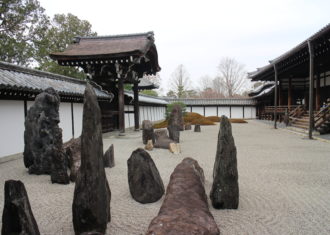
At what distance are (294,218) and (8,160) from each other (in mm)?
7516

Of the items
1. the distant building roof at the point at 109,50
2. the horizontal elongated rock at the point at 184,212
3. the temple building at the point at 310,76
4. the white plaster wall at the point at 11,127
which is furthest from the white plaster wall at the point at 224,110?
the horizontal elongated rock at the point at 184,212

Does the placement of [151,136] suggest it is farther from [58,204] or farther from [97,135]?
[97,135]

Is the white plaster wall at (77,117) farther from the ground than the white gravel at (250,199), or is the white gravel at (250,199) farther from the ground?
the white plaster wall at (77,117)

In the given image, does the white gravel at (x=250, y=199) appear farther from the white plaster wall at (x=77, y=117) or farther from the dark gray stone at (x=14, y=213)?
the white plaster wall at (x=77, y=117)

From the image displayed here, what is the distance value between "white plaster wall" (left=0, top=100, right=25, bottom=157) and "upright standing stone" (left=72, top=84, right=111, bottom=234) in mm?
5651

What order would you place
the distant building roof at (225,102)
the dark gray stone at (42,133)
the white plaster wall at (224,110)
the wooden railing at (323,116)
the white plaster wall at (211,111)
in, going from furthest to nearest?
the white plaster wall at (211,111) < the white plaster wall at (224,110) < the distant building roof at (225,102) < the wooden railing at (323,116) < the dark gray stone at (42,133)

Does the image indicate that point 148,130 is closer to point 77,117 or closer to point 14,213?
point 77,117

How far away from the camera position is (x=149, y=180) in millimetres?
4070

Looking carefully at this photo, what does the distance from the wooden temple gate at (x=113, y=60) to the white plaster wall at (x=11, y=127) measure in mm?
4914

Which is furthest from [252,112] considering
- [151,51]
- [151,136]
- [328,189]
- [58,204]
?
[58,204]

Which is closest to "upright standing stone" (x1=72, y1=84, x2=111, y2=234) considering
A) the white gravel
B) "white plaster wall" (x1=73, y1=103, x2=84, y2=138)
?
the white gravel

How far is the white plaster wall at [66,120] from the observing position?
9.95 m

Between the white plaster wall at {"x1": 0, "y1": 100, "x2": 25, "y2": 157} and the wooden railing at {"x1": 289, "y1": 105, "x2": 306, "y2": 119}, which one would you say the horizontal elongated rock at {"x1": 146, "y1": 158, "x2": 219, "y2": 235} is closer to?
the white plaster wall at {"x1": 0, "y1": 100, "x2": 25, "y2": 157}

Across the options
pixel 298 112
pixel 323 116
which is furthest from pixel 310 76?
pixel 298 112
